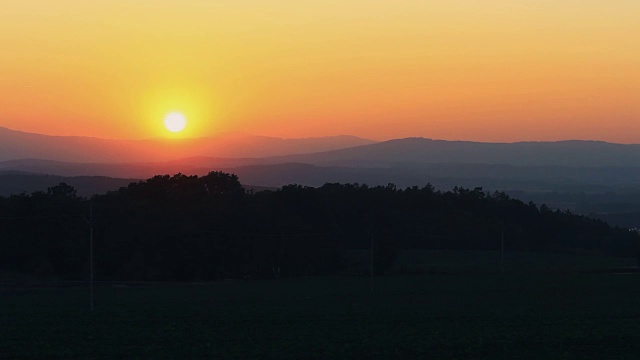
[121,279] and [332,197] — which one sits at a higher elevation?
[332,197]

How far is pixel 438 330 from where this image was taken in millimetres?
27672

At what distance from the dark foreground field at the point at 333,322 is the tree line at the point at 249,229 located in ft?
54.3

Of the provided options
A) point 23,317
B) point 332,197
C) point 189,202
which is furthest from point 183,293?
point 332,197

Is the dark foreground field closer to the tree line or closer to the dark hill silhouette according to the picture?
the tree line

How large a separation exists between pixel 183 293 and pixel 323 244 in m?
27.5

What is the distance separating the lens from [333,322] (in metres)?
31.1

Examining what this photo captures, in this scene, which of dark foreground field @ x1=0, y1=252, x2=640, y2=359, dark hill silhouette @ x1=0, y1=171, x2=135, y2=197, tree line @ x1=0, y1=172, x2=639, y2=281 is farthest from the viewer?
dark hill silhouette @ x1=0, y1=171, x2=135, y2=197

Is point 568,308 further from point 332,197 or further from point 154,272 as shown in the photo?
point 332,197

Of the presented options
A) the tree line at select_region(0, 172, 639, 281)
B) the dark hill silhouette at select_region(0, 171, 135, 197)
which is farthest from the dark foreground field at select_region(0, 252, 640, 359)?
the dark hill silhouette at select_region(0, 171, 135, 197)

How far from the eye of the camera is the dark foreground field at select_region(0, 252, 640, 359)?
22.9 m

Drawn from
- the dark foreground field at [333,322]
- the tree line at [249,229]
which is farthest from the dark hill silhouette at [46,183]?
the dark foreground field at [333,322]

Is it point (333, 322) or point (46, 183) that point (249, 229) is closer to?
point (333, 322)

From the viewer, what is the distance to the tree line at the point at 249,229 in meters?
73.2

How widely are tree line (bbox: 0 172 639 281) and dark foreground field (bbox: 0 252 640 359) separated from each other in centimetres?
1654
